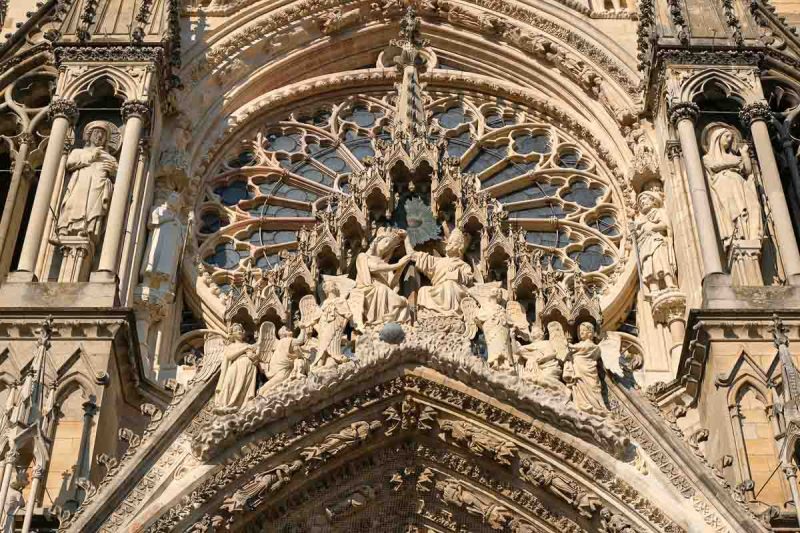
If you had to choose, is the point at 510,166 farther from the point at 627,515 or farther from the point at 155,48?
the point at 627,515

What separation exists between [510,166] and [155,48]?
4.65 meters

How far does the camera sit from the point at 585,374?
16250mm

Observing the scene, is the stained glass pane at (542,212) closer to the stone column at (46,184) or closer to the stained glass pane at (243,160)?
the stained glass pane at (243,160)

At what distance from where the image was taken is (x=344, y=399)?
53.0 feet

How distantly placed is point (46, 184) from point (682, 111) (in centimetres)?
705

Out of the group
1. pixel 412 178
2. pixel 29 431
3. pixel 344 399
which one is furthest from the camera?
pixel 412 178

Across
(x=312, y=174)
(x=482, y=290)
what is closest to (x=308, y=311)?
(x=482, y=290)

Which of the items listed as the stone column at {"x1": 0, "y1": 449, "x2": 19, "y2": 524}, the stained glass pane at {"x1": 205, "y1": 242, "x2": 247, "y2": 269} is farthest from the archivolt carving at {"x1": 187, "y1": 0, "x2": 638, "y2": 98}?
the stone column at {"x1": 0, "y1": 449, "x2": 19, "y2": 524}

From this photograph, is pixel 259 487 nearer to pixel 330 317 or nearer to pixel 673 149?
pixel 330 317

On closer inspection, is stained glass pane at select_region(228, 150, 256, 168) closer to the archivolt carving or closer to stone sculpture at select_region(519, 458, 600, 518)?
the archivolt carving

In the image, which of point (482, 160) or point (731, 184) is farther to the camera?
point (482, 160)

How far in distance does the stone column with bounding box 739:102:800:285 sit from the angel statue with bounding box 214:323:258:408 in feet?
18.3

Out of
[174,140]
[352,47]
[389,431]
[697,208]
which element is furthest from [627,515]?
[352,47]

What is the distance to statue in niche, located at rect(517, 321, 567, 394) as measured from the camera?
16.2 m
